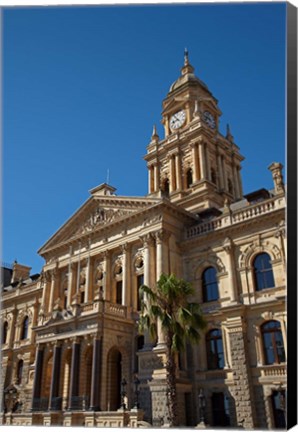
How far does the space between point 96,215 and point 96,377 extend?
13.5m

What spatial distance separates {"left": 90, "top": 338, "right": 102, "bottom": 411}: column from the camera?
23.7 meters

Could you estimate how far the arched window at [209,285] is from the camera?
87.0ft

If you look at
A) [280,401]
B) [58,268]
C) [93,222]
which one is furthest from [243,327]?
[58,268]

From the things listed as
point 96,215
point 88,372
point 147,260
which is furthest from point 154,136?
point 88,372

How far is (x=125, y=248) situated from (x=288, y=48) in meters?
20.4

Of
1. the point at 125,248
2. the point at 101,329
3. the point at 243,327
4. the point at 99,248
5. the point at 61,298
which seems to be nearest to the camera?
the point at 243,327

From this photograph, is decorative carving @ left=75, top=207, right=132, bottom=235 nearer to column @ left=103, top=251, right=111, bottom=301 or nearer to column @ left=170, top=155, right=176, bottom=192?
column @ left=103, top=251, right=111, bottom=301

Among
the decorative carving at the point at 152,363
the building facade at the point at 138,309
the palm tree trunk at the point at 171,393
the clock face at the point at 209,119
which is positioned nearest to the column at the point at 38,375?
the building facade at the point at 138,309

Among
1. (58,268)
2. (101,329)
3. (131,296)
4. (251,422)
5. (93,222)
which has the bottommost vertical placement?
(251,422)

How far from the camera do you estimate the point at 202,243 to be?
28.0 meters

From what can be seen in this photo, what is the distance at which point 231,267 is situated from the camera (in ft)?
84.1

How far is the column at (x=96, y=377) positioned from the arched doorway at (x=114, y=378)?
1612 millimetres

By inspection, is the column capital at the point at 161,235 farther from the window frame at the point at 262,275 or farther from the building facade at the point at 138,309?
the window frame at the point at 262,275

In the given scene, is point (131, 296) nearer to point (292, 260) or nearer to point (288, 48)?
point (292, 260)
